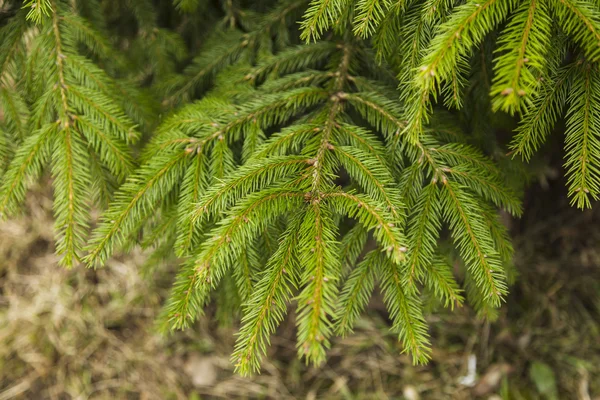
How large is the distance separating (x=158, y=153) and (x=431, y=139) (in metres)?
0.80

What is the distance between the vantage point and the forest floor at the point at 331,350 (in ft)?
7.29

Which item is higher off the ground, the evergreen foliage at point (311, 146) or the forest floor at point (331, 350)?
the evergreen foliage at point (311, 146)

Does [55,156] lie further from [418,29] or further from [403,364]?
[403,364]

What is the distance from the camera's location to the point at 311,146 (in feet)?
3.79

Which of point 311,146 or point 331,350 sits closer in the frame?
point 311,146

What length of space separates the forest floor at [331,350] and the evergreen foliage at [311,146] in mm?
914

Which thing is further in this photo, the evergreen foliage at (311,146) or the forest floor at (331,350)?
the forest floor at (331,350)

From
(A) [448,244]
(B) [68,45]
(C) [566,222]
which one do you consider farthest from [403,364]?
(B) [68,45]

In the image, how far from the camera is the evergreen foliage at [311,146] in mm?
933

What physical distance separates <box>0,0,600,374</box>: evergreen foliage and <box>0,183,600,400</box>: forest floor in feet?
3.00

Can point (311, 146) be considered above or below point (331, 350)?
above

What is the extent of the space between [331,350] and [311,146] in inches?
63.2

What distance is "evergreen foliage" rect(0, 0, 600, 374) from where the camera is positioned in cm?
93

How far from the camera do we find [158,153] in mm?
1259
